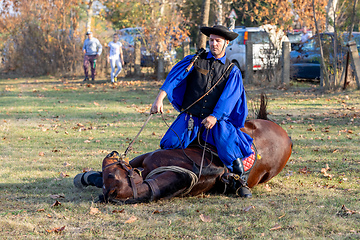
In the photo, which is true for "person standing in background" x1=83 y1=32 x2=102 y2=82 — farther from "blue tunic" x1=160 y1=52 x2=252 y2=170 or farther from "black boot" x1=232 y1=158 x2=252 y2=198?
"black boot" x1=232 y1=158 x2=252 y2=198

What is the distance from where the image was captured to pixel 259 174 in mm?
4969

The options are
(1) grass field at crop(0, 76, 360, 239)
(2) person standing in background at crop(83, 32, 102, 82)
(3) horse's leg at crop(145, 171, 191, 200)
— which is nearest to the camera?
(1) grass field at crop(0, 76, 360, 239)

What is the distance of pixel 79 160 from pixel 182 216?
2737 millimetres

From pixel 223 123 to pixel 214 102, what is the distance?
10.7 inches

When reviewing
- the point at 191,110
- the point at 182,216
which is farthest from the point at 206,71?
the point at 182,216

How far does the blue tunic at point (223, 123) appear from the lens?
4605mm

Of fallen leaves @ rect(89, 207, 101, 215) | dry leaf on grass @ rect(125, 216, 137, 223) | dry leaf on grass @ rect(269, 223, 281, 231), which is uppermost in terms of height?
fallen leaves @ rect(89, 207, 101, 215)

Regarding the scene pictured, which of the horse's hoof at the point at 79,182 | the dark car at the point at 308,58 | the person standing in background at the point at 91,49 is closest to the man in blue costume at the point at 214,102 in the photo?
the horse's hoof at the point at 79,182

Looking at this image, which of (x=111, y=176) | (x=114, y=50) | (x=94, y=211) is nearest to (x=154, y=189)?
(x=111, y=176)

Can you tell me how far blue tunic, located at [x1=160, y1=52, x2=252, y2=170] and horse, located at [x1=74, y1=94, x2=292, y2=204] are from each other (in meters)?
0.13

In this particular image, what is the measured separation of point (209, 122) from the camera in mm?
4496

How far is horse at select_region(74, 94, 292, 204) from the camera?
13.8 feet

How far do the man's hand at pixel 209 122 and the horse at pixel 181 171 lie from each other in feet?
0.92

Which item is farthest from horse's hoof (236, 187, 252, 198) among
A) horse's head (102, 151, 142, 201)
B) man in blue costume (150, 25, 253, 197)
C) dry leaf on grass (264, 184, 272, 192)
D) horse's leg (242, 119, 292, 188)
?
horse's head (102, 151, 142, 201)
